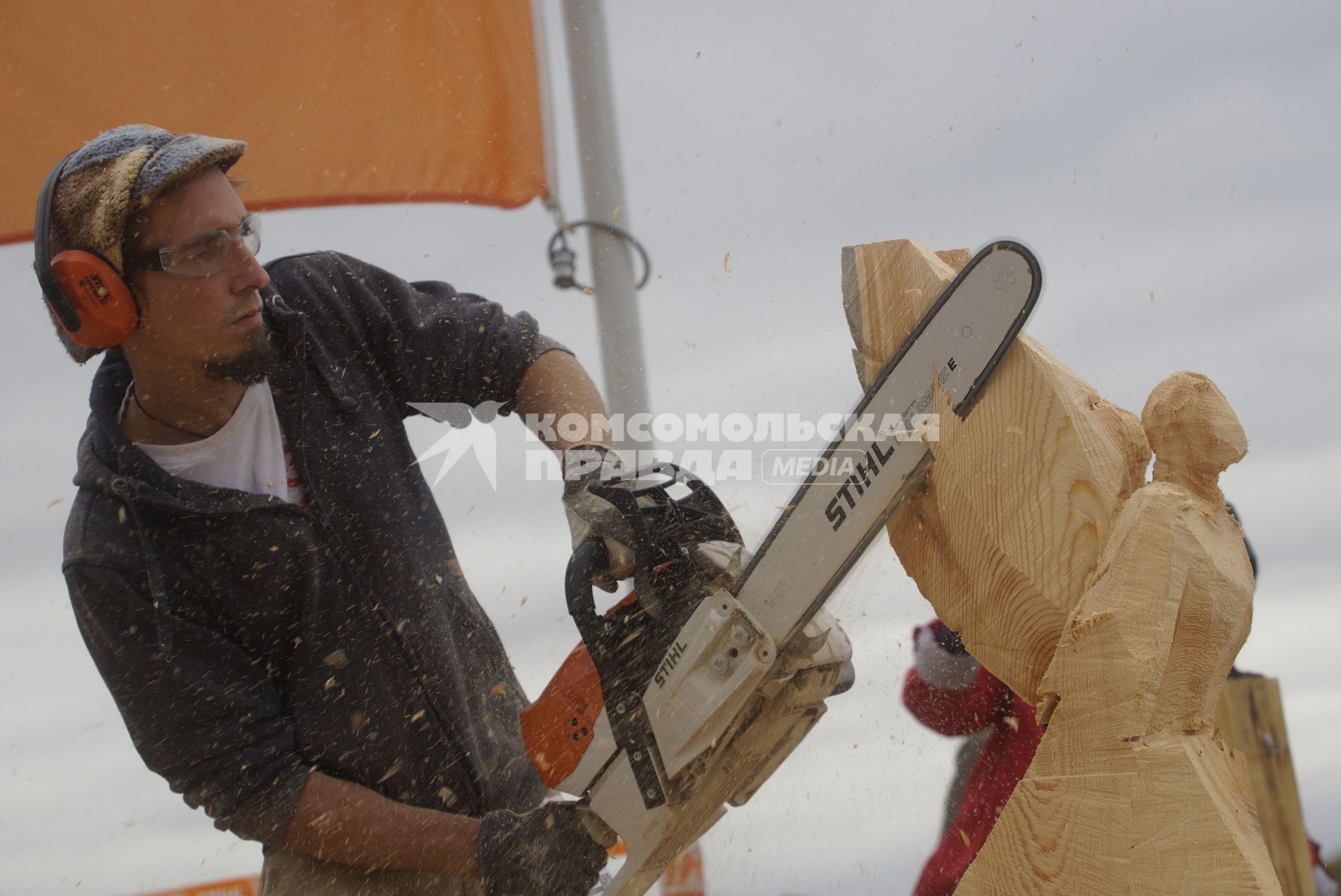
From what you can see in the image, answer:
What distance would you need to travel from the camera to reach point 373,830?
1.91 meters

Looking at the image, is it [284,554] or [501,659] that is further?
[501,659]

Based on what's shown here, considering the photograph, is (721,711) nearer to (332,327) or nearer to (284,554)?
(284,554)

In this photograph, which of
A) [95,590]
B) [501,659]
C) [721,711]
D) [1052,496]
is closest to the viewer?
[1052,496]

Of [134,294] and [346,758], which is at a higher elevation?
[134,294]

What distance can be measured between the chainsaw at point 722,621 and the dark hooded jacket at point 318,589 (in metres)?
0.35

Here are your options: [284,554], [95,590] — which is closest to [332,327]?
[284,554]

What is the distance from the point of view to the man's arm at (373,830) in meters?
1.89

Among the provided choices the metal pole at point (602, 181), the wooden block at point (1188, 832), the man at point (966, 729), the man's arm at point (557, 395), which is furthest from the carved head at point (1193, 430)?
the metal pole at point (602, 181)

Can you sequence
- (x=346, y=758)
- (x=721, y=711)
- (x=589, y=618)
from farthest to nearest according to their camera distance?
(x=346, y=758) < (x=589, y=618) < (x=721, y=711)

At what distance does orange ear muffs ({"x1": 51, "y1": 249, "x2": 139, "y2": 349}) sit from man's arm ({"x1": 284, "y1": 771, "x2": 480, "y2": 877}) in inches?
37.3

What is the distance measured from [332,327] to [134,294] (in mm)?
384

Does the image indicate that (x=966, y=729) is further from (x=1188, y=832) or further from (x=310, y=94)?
(x=310, y=94)

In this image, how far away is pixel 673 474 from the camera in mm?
1530

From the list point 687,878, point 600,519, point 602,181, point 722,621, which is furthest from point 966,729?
point 602,181
